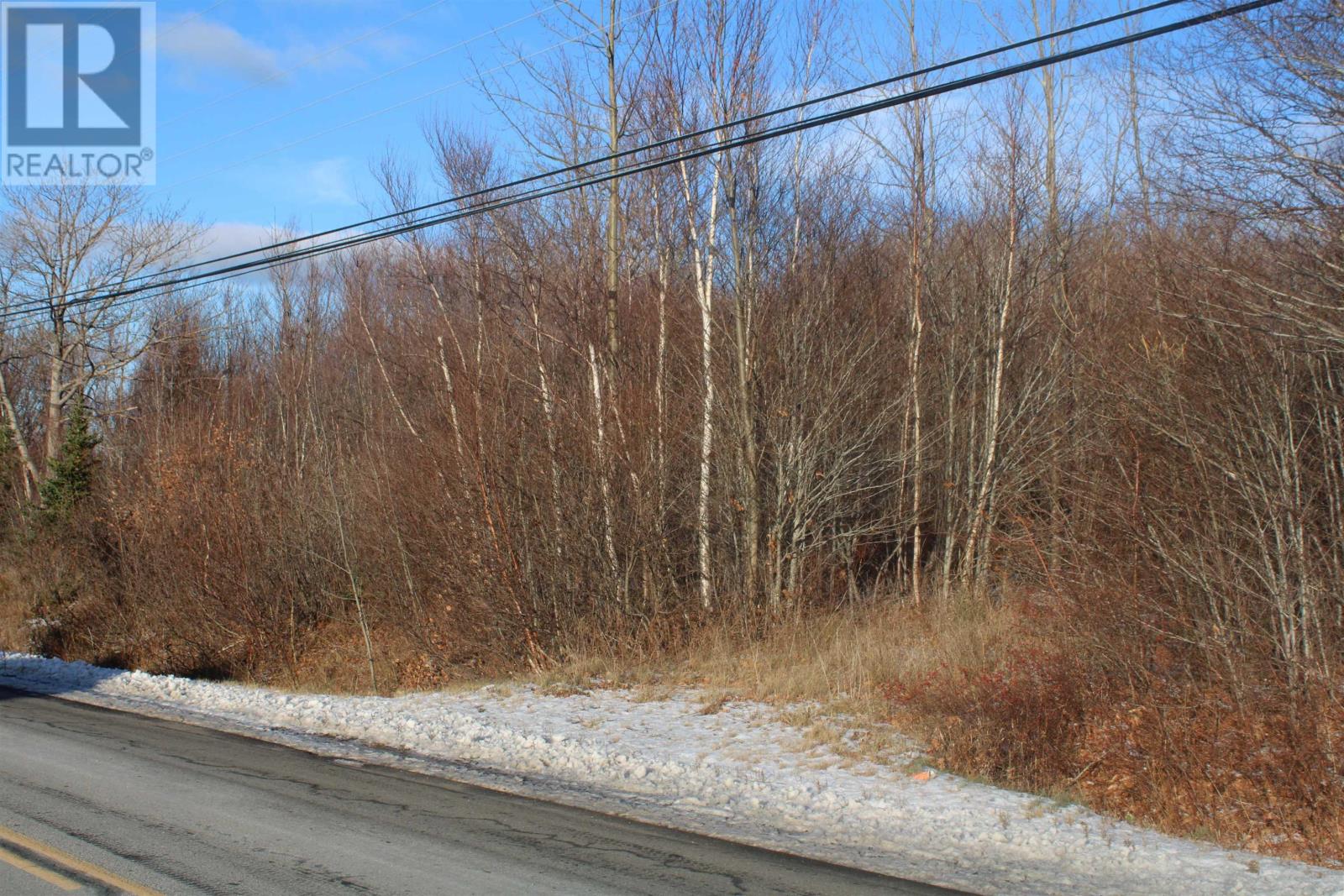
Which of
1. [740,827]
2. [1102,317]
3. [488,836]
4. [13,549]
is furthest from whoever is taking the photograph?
[13,549]

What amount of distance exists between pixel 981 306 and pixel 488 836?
13403 millimetres

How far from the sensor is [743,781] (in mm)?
8273

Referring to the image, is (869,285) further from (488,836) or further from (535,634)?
(488,836)

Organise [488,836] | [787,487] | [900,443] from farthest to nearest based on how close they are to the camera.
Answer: [900,443]
[787,487]
[488,836]

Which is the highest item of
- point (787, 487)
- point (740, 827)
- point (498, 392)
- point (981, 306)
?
point (981, 306)

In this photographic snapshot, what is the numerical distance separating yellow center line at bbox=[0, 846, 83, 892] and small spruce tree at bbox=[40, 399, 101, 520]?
66.5 feet

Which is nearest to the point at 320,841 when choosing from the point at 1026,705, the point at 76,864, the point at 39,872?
the point at 76,864

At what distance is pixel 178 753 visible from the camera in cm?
920

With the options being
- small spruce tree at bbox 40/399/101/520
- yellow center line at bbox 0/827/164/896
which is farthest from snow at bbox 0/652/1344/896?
small spruce tree at bbox 40/399/101/520

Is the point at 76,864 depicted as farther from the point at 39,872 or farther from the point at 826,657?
the point at 826,657

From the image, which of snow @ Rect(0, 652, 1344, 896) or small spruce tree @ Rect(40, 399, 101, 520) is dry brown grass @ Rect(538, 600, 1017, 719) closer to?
snow @ Rect(0, 652, 1344, 896)

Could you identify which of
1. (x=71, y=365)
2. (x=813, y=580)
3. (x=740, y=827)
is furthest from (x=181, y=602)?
(x=71, y=365)

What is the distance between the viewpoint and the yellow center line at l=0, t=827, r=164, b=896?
18.1 feet

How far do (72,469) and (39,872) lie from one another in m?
22.6
